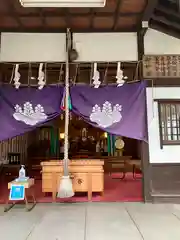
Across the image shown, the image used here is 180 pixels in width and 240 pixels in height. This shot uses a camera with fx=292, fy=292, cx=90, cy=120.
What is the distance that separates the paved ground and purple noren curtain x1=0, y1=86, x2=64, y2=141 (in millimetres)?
1647

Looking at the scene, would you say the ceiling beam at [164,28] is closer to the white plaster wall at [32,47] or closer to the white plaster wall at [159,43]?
the white plaster wall at [159,43]

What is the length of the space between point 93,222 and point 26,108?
2.90 m

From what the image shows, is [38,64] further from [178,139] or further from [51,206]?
[178,139]

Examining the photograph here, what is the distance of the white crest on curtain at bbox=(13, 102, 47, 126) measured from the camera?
6.25 metres

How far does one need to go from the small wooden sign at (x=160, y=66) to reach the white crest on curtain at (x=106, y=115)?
3.41ft

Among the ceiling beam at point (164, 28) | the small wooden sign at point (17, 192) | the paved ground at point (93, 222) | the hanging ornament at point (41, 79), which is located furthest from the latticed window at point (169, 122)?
the small wooden sign at point (17, 192)

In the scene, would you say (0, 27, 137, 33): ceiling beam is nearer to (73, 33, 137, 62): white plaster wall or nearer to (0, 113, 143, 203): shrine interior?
(73, 33, 137, 62): white plaster wall

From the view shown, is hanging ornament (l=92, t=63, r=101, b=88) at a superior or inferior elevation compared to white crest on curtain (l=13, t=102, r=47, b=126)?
superior

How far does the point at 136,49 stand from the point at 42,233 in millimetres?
4337

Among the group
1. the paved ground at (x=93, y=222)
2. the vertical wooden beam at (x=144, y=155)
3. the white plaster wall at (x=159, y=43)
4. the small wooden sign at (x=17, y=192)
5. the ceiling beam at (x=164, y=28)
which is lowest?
the paved ground at (x=93, y=222)

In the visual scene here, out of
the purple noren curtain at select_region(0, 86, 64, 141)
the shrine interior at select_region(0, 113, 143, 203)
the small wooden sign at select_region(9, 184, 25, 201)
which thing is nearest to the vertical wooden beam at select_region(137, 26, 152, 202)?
the purple noren curtain at select_region(0, 86, 64, 141)

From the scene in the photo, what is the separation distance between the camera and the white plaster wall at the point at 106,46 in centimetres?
646

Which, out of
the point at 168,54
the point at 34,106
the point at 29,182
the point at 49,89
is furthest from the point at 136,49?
the point at 29,182

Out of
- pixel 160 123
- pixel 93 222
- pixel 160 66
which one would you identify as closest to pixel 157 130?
pixel 160 123
